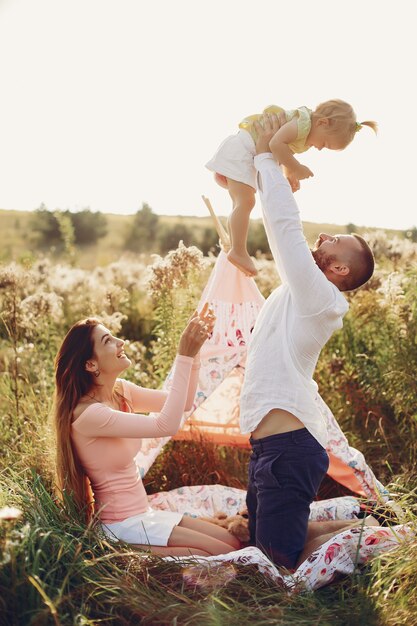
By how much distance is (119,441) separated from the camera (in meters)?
3.47

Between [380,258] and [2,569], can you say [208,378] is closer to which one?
[2,569]

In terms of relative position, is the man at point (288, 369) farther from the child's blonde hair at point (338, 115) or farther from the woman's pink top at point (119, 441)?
the woman's pink top at point (119, 441)

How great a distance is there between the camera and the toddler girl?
10.6ft

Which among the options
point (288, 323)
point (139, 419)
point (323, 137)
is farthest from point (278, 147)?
point (139, 419)

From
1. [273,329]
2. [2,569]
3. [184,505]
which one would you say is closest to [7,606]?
[2,569]

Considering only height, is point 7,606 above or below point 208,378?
below

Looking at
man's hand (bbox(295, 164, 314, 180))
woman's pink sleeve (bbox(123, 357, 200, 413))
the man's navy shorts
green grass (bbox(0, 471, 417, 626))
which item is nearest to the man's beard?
man's hand (bbox(295, 164, 314, 180))

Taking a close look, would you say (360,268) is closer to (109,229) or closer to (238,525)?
(238,525)

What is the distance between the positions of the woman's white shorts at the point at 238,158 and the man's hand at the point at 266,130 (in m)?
0.10

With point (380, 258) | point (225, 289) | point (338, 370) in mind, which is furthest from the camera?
point (380, 258)

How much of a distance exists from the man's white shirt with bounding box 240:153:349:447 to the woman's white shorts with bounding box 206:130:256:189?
22 cm

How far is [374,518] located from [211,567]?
102 centimetres

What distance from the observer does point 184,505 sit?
14.3 feet

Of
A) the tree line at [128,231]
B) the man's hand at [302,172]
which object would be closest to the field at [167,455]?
the man's hand at [302,172]
